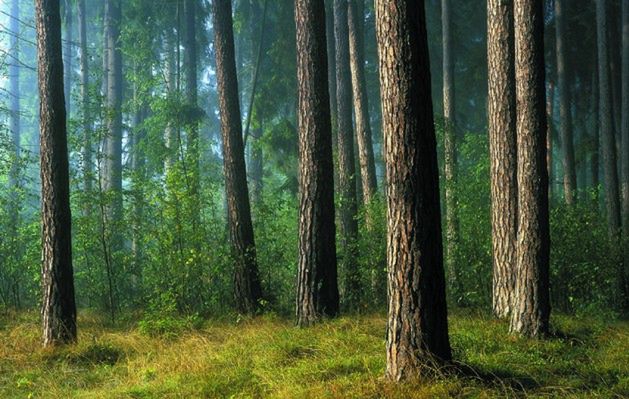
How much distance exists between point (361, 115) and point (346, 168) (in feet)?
7.21

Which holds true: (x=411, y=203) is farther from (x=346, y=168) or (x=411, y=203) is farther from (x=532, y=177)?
(x=346, y=168)

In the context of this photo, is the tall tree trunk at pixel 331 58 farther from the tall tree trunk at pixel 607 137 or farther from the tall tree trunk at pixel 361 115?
the tall tree trunk at pixel 607 137

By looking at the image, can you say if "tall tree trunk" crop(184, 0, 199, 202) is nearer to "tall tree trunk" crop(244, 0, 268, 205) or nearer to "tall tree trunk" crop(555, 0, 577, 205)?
"tall tree trunk" crop(244, 0, 268, 205)

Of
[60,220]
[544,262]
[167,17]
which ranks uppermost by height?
[167,17]

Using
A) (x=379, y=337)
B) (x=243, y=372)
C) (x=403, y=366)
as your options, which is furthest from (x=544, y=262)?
(x=243, y=372)

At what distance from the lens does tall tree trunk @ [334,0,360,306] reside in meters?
12.9

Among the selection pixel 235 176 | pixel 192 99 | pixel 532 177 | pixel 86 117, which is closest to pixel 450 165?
pixel 235 176

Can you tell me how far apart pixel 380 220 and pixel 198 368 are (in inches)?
246

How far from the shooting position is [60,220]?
10.3 m

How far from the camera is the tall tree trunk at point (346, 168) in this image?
12.9 meters

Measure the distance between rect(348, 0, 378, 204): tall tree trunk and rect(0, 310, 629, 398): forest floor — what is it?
5210mm

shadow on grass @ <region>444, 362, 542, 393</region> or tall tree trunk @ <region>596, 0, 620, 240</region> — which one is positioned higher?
tall tree trunk @ <region>596, 0, 620, 240</region>

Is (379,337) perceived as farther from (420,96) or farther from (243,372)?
(420,96)

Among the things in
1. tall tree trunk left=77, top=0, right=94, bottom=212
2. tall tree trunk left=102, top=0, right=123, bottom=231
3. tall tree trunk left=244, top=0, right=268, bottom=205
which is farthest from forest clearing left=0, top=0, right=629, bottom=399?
tall tree trunk left=244, top=0, right=268, bottom=205
